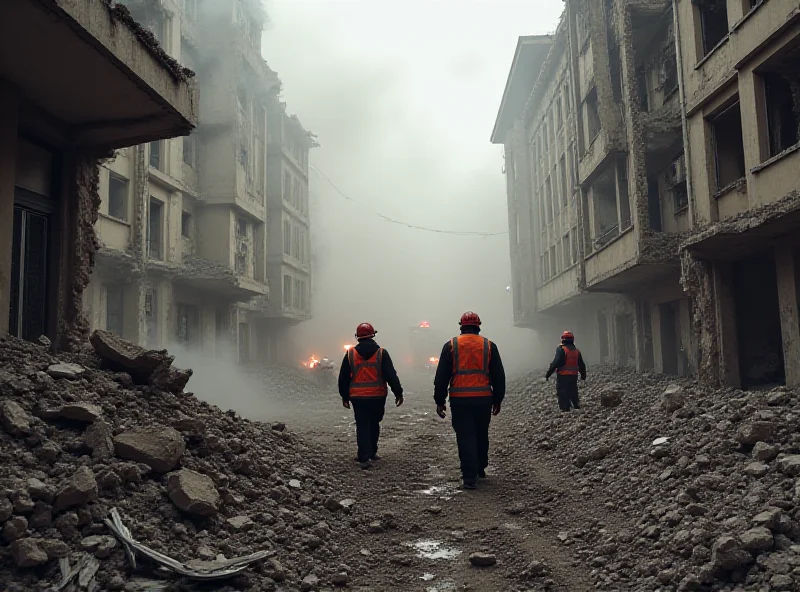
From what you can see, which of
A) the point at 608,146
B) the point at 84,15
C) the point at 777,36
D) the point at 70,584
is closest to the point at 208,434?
the point at 70,584

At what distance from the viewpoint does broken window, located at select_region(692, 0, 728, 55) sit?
40.7 ft

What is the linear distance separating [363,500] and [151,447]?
8.02 feet

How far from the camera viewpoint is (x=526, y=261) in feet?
114

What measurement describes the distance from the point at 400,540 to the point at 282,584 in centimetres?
145

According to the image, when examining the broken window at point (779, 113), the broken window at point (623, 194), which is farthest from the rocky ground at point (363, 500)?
the broken window at point (623, 194)

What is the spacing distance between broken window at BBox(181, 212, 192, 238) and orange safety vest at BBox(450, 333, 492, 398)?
1967cm

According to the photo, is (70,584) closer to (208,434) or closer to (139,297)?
(208,434)

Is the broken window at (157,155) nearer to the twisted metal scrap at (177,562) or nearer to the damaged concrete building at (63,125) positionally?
the damaged concrete building at (63,125)

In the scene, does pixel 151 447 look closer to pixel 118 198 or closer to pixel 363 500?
pixel 363 500

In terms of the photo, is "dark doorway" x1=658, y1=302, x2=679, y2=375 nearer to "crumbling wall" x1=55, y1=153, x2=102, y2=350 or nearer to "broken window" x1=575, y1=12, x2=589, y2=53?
"broken window" x1=575, y1=12, x2=589, y2=53

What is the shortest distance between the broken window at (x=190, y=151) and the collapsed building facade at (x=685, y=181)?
1524 centimetres

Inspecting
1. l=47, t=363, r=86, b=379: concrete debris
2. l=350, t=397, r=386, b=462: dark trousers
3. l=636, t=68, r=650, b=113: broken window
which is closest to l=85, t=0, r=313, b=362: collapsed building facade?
l=47, t=363, r=86, b=379: concrete debris

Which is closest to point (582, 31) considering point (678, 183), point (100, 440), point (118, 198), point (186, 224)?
point (678, 183)

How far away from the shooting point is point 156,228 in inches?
840
